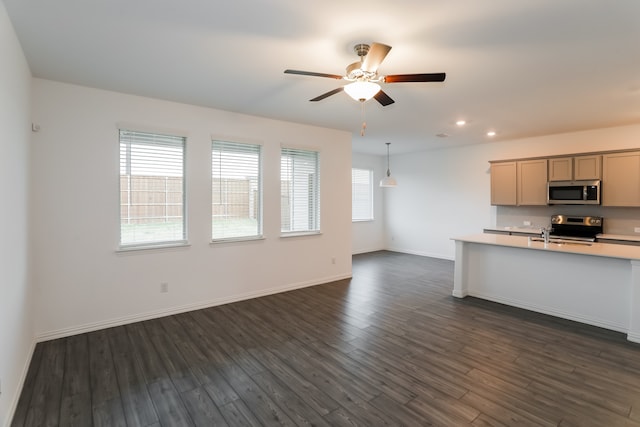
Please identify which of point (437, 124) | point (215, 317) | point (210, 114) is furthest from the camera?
point (437, 124)

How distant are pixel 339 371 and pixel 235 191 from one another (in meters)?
2.90

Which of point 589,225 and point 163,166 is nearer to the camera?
point 163,166

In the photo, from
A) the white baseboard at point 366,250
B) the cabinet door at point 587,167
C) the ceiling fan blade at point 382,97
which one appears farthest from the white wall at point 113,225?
the cabinet door at point 587,167

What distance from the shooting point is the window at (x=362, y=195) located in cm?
839

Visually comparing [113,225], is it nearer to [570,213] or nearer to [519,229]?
[519,229]

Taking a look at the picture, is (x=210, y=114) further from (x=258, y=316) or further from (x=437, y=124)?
(x=437, y=124)

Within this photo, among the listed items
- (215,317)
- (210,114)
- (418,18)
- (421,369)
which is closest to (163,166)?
(210,114)

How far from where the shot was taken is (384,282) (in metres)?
5.53

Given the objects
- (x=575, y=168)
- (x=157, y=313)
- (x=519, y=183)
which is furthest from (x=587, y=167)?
(x=157, y=313)

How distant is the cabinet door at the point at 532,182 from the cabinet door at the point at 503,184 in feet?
0.35

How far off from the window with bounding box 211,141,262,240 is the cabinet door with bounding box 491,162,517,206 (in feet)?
15.5

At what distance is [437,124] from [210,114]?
138 inches

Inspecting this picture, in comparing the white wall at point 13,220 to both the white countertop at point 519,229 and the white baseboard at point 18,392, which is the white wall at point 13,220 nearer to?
the white baseboard at point 18,392

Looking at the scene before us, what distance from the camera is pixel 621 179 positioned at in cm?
493
